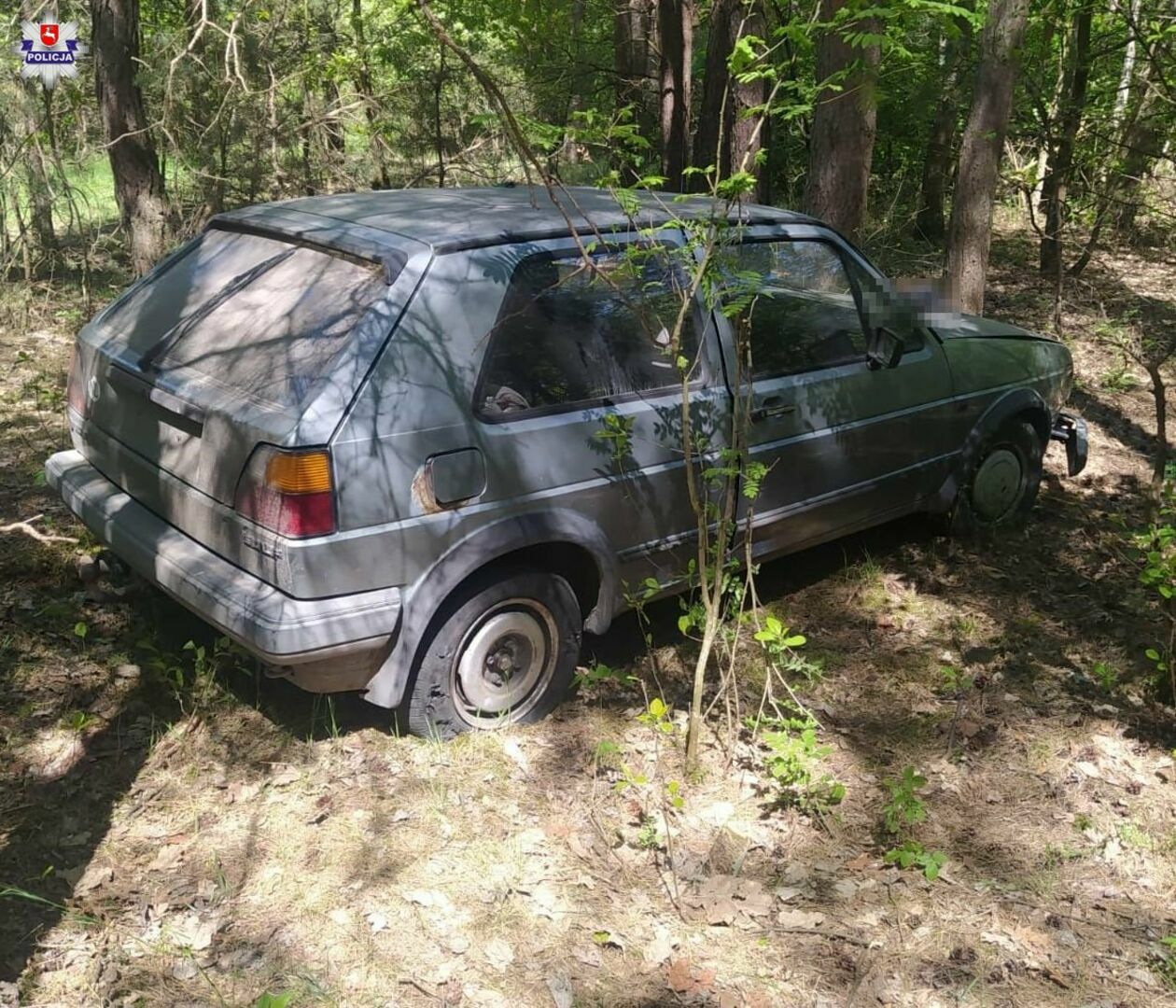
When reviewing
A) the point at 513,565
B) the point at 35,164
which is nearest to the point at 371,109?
the point at 35,164

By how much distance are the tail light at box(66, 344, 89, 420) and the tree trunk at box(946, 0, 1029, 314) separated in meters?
5.63

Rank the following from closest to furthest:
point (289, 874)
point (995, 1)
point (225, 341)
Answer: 1. point (289, 874)
2. point (225, 341)
3. point (995, 1)

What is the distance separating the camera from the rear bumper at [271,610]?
3129mm

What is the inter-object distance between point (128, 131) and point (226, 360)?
6524 millimetres

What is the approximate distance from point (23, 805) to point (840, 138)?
23.1 ft

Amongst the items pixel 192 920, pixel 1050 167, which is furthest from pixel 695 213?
pixel 1050 167

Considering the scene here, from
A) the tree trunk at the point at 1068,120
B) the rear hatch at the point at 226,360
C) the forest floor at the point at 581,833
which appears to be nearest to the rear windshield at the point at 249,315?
the rear hatch at the point at 226,360

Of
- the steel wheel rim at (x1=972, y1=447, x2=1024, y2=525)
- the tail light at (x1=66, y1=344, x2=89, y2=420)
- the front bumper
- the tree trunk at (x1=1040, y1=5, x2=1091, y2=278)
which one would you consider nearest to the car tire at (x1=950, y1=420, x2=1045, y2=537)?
the steel wheel rim at (x1=972, y1=447, x2=1024, y2=525)

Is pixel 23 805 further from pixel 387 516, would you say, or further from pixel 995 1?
pixel 995 1

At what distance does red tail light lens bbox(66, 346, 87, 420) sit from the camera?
4.12 meters

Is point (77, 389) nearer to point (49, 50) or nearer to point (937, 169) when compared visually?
point (49, 50)

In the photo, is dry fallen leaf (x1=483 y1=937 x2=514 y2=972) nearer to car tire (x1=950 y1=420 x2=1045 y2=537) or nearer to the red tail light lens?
the red tail light lens

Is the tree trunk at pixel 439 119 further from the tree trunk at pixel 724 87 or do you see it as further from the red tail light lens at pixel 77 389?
the red tail light lens at pixel 77 389

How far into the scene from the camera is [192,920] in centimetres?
296
